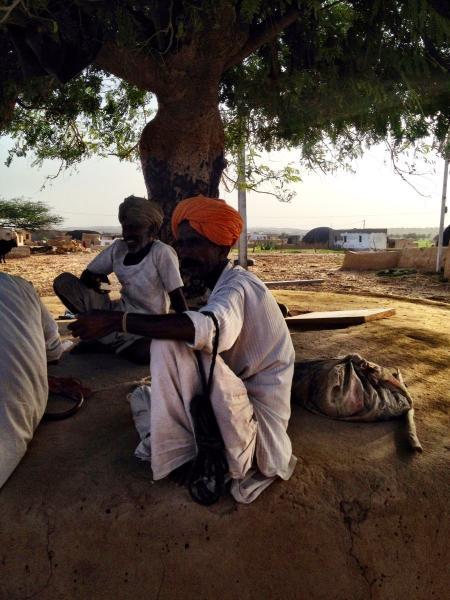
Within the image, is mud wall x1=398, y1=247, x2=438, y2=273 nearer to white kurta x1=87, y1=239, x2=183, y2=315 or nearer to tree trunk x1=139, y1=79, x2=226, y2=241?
tree trunk x1=139, y1=79, x2=226, y2=241

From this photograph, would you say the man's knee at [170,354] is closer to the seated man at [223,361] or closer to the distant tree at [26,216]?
the seated man at [223,361]

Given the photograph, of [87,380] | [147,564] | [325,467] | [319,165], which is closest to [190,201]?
[325,467]

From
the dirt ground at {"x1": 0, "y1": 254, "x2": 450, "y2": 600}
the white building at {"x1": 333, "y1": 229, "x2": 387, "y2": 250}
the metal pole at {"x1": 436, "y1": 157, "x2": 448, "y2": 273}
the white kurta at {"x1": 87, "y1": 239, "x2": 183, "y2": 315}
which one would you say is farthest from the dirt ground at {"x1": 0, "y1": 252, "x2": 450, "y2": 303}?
the white building at {"x1": 333, "y1": 229, "x2": 387, "y2": 250}

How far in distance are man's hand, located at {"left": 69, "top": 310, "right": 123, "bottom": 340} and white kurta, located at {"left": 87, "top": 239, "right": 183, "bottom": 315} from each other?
5.86ft

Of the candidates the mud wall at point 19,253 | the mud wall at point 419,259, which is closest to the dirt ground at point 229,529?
the mud wall at point 419,259

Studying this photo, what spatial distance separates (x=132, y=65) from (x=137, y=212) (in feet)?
6.60

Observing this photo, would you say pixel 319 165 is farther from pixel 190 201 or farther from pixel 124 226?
pixel 190 201

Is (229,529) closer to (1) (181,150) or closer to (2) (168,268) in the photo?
(2) (168,268)

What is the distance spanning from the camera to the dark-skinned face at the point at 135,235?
160 inches

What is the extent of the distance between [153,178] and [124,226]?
189 cm

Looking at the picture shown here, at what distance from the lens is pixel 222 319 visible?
1.96 meters

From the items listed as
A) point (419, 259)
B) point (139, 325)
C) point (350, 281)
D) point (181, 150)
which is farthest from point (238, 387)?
point (419, 259)

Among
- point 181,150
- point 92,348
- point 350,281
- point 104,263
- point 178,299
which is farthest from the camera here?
point 350,281

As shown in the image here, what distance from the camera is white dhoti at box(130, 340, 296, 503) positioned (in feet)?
6.76
